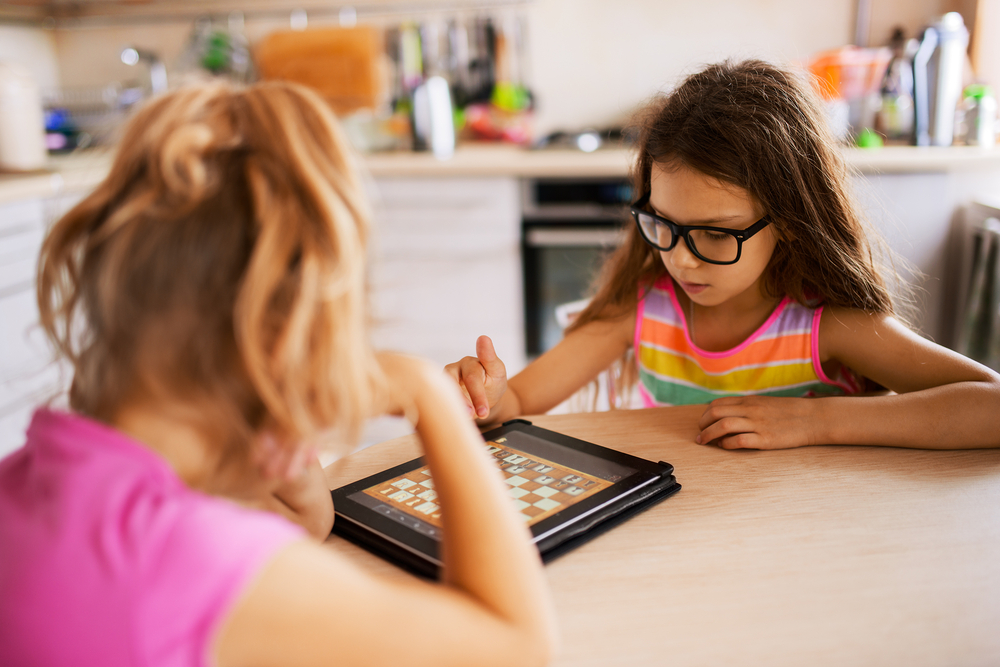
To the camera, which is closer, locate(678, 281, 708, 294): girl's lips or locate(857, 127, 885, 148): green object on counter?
locate(678, 281, 708, 294): girl's lips

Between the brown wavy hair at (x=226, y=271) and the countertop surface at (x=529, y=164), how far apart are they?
1.54 metres

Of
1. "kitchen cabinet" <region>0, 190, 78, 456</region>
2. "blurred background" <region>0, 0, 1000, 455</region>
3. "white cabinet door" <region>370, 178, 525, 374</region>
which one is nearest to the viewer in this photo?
"kitchen cabinet" <region>0, 190, 78, 456</region>

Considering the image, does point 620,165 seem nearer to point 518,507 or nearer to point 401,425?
point 401,425

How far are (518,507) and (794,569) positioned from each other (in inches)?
10.2

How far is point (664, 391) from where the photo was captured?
51.9 inches

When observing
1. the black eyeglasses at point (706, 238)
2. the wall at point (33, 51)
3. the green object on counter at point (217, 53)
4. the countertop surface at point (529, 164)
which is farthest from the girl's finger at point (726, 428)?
the wall at point (33, 51)

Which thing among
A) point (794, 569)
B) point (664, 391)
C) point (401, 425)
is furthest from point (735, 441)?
point (401, 425)

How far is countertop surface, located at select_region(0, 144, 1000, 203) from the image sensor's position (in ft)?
7.27

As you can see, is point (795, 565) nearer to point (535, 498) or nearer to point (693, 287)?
point (535, 498)

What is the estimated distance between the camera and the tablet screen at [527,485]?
0.74m

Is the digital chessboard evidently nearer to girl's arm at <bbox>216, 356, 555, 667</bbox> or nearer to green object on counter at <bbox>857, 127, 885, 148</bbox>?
girl's arm at <bbox>216, 356, 555, 667</bbox>

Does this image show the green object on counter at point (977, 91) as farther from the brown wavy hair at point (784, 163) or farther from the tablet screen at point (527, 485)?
the tablet screen at point (527, 485)

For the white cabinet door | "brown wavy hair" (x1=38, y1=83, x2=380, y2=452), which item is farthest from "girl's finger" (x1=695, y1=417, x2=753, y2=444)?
the white cabinet door

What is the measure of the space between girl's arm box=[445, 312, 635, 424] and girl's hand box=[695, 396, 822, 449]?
0.94 feet
